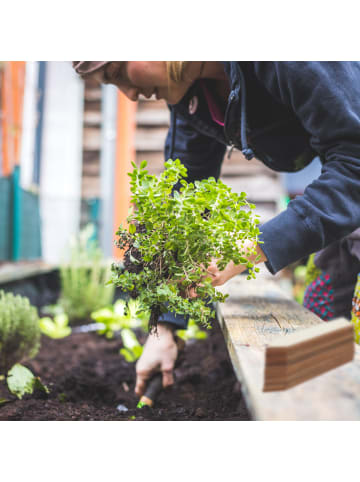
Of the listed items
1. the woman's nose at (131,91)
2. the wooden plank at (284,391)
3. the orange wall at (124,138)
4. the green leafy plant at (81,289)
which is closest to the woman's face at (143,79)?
the woman's nose at (131,91)

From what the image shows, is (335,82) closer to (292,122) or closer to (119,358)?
(292,122)

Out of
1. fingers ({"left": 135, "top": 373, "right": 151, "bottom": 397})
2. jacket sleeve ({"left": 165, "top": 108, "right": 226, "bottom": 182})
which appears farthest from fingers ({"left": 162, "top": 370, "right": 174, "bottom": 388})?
jacket sleeve ({"left": 165, "top": 108, "right": 226, "bottom": 182})

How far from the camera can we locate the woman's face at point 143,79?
1.34 meters

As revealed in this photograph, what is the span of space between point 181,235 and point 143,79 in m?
0.69

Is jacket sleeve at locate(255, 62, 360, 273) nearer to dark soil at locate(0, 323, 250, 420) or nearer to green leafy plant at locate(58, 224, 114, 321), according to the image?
dark soil at locate(0, 323, 250, 420)

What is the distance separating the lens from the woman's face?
4.40ft

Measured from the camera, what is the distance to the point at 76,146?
16.0 feet

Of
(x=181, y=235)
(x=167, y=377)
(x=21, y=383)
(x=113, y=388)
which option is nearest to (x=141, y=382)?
(x=167, y=377)

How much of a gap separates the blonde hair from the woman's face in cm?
2

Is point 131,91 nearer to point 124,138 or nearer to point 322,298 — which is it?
point 322,298

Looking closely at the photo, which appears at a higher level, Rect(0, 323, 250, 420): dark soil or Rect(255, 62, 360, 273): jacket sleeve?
Rect(255, 62, 360, 273): jacket sleeve

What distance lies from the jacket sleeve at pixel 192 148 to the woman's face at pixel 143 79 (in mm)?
235

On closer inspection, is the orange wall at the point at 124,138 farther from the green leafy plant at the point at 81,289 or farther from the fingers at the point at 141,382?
the fingers at the point at 141,382

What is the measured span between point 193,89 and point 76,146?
364 centimetres
